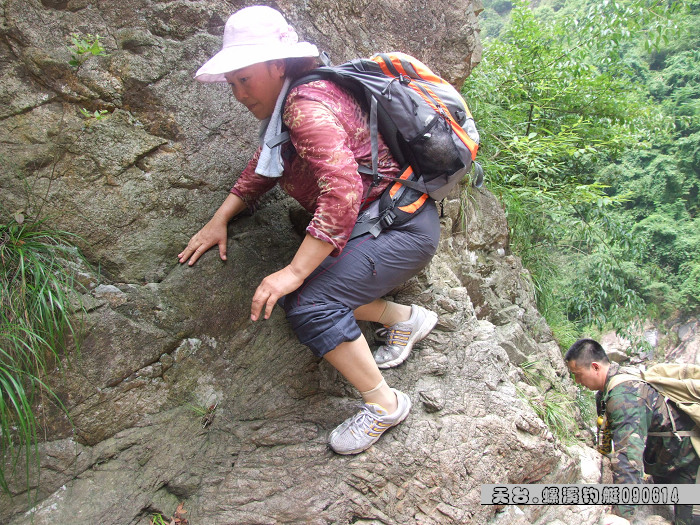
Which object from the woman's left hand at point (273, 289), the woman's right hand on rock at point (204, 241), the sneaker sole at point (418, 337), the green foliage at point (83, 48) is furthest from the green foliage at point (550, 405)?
the green foliage at point (83, 48)

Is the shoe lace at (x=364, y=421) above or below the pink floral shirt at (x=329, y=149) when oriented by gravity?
below

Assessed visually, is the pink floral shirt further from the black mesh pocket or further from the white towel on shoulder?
the black mesh pocket

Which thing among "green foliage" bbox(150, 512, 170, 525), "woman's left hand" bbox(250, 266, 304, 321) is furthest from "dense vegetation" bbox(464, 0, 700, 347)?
"green foliage" bbox(150, 512, 170, 525)

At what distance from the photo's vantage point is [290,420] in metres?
2.51

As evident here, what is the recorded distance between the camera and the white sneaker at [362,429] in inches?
89.3

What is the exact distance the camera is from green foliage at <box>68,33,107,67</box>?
2.29m

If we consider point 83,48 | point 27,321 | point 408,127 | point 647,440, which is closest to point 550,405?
point 647,440

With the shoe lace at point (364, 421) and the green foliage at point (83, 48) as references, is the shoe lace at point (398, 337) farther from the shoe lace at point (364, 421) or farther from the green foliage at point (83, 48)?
the green foliage at point (83, 48)

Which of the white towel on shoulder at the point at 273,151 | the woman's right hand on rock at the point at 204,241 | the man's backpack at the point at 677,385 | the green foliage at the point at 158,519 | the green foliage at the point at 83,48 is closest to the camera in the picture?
the white towel on shoulder at the point at 273,151

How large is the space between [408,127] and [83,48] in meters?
1.66

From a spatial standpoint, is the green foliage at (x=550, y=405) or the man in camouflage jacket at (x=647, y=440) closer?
the man in camouflage jacket at (x=647, y=440)

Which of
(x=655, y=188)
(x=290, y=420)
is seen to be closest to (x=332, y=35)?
(x=290, y=420)

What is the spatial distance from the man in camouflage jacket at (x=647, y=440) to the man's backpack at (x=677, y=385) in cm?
3

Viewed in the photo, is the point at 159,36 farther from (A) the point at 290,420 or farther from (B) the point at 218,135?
(A) the point at 290,420
